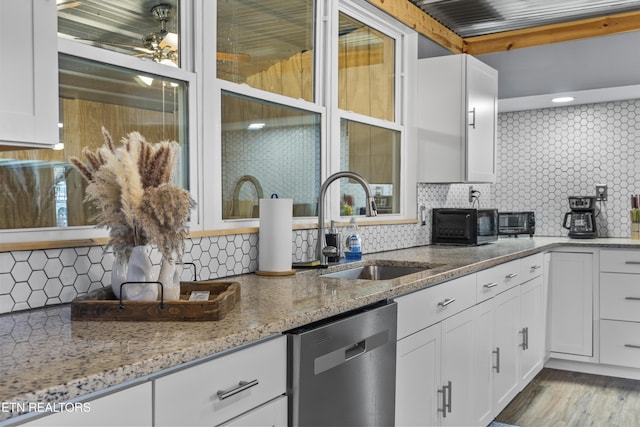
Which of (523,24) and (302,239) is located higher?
(523,24)

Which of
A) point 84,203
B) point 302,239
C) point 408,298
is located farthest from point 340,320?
point 302,239

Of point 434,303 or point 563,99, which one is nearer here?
point 434,303

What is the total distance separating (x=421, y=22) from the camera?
12.2ft

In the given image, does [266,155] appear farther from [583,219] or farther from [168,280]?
[583,219]

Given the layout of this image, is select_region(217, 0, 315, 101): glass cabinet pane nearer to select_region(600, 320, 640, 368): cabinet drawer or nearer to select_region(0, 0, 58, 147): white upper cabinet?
select_region(0, 0, 58, 147): white upper cabinet

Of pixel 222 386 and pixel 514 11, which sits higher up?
pixel 514 11

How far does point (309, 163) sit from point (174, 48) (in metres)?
0.96

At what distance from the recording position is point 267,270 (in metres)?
2.30

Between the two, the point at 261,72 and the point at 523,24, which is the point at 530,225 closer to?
the point at 523,24

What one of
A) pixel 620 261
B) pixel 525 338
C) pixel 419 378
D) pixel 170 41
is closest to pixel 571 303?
A: pixel 620 261

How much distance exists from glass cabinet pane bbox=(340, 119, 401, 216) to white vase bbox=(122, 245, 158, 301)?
172 cm

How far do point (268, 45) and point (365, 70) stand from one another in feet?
3.05

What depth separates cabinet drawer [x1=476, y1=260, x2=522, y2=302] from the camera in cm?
281

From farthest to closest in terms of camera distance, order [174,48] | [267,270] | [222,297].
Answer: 1. [267,270]
2. [174,48]
3. [222,297]
